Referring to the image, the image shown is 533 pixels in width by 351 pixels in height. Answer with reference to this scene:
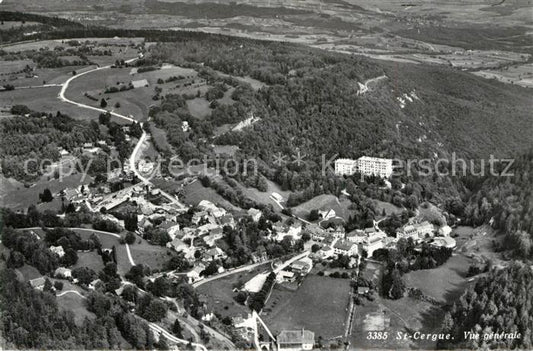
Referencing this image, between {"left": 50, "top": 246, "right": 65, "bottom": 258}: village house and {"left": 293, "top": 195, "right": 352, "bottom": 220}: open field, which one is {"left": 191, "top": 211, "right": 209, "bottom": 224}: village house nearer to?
{"left": 293, "top": 195, "right": 352, "bottom": 220}: open field

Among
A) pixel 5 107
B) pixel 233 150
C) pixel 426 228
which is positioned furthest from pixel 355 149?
pixel 5 107

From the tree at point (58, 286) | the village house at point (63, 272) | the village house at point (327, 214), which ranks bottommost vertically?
the village house at point (327, 214)

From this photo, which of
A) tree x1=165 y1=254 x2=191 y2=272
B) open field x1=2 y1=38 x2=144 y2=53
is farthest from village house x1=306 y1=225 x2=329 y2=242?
open field x1=2 y1=38 x2=144 y2=53

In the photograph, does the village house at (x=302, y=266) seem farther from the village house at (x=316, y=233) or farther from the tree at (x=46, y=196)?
the tree at (x=46, y=196)

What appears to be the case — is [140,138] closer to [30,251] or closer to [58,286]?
[30,251]

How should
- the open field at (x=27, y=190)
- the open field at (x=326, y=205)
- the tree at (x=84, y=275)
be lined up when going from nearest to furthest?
the tree at (x=84, y=275)
the open field at (x=27, y=190)
the open field at (x=326, y=205)

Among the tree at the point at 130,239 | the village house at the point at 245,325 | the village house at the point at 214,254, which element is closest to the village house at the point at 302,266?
the village house at the point at 214,254

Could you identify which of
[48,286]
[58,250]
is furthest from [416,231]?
[48,286]
